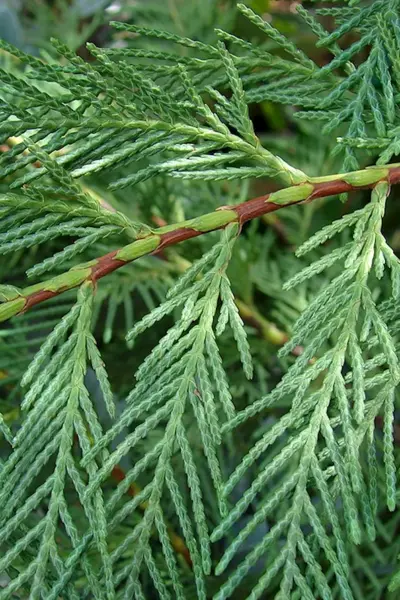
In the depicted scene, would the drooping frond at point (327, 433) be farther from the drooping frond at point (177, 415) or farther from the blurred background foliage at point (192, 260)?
the blurred background foliage at point (192, 260)

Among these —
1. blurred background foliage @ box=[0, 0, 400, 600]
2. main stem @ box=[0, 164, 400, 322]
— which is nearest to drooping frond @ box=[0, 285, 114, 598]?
main stem @ box=[0, 164, 400, 322]

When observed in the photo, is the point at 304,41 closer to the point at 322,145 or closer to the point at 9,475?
the point at 322,145

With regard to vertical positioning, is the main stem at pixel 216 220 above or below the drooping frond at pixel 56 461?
above

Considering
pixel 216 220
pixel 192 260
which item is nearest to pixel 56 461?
pixel 216 220

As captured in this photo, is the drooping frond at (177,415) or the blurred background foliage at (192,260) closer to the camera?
the drooping frond at (177,415)

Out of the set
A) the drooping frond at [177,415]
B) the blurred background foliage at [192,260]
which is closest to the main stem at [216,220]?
the drooping frond at [177,415]

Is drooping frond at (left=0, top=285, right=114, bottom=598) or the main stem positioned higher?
the main stem

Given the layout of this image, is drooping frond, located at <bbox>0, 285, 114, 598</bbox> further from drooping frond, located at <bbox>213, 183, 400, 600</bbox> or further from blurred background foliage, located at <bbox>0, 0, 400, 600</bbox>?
blurred background foliage, located at <bbox>0, 0, 400, 600</bbox>
